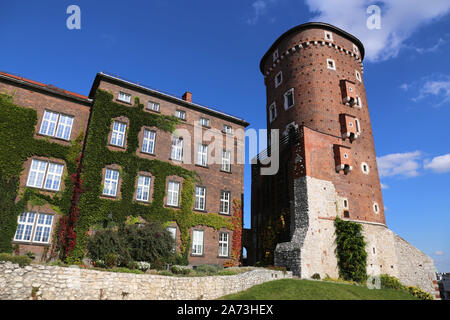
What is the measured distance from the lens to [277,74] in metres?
38.2

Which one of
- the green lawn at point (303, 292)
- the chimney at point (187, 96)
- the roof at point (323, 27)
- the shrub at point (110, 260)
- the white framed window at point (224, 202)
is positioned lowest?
the green lawn at point (303, 292)

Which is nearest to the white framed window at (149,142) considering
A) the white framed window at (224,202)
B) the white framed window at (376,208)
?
the white framed window at (224,202)

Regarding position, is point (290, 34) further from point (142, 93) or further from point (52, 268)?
point (52, 268)

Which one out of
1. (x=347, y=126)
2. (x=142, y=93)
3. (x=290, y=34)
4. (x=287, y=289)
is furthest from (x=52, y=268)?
(x=290, y=34)

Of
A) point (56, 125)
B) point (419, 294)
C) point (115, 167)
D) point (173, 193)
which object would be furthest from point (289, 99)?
point (56, 125)

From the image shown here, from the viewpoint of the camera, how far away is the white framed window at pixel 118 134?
79.7 feet

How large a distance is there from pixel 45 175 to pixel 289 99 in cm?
2583

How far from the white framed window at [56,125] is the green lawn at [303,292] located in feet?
55.4

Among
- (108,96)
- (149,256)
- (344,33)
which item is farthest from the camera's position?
(344,33)

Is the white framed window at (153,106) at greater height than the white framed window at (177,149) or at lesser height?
greater

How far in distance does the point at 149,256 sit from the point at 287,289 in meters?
8.80

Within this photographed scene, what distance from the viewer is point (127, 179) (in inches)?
926

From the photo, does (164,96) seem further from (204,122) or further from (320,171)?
(320,171)

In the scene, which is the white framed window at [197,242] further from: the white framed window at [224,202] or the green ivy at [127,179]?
the white framed window at [224,202]
